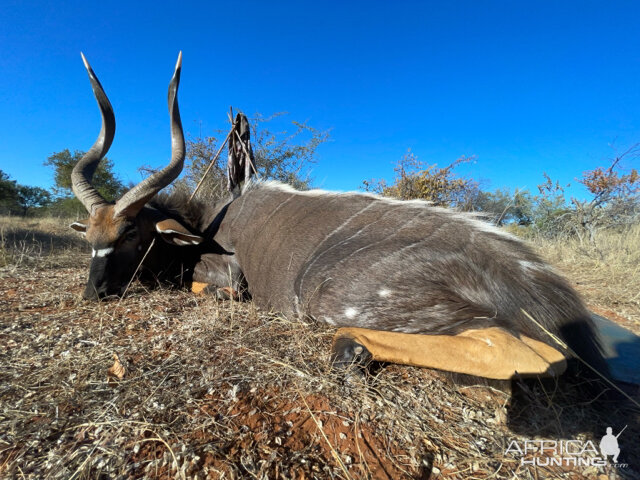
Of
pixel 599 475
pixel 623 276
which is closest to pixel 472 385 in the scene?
pixel 599 475

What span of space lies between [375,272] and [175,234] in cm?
218

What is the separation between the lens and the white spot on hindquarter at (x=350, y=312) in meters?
1.72

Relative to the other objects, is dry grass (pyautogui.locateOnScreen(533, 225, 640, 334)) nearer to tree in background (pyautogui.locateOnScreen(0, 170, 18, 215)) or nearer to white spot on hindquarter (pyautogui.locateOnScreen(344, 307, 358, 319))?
white spot on hindquarter (pyautogui.locateOnScreen(344, 307, 358, 319))

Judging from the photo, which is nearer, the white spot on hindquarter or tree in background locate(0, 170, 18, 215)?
the white spot on hindquarter

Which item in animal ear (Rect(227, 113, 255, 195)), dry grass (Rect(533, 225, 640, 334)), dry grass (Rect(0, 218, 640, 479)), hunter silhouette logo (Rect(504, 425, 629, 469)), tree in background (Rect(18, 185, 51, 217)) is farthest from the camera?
tree in background (Rect(18, 185, 51, 217))

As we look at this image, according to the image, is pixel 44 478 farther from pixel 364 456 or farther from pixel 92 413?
pixel 364 456

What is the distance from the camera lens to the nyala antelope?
1.36 meters

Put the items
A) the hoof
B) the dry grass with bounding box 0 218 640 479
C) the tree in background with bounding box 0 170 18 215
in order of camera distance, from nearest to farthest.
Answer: the dry grass with bounding box 0 218 640 479, the hoof, the tree in background with bounding box 0 170 18 215

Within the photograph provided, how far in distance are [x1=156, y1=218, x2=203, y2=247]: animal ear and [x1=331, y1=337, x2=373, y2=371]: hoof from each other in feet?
6.75

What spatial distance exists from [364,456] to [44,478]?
91 centimetres

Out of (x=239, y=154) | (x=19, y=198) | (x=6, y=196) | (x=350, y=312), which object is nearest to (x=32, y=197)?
(x=19, y=198)


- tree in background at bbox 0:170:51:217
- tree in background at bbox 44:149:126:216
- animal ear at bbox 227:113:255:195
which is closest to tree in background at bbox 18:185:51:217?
tree in background at bbox 0:170:51:217

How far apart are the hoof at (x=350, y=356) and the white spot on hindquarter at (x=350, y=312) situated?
276 mm

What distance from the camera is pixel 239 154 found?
15.8 feet
